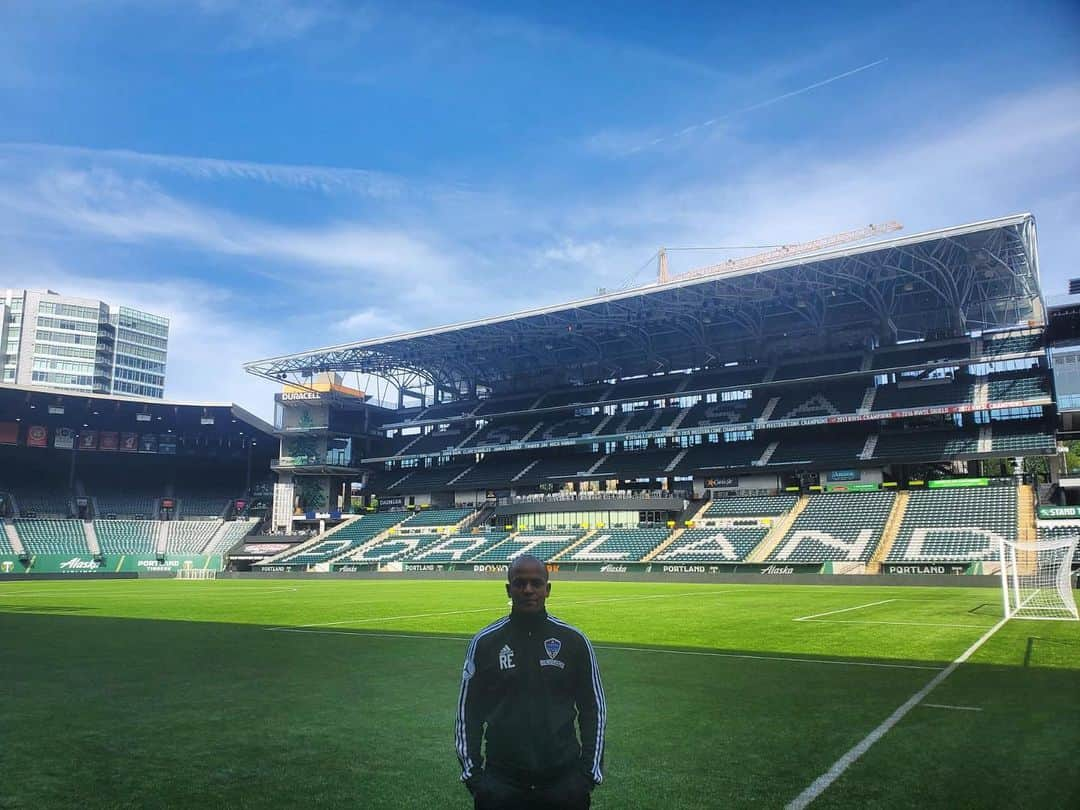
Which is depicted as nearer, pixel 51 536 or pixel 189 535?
pixel 51 536

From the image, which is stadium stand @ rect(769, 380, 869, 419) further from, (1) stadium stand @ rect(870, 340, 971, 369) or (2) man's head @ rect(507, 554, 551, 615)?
(2) man's head @ rect(507, 554, 551, 615)

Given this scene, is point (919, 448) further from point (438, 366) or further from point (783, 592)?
point (438, 366)

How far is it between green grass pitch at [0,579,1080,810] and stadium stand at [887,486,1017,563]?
98.4 ft

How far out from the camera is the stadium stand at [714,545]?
56.4 metres

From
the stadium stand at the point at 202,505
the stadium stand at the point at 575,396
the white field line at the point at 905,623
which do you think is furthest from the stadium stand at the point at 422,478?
the white field line at the point at 905,623

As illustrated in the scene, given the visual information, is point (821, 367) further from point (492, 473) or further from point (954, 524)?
point (492, 473)

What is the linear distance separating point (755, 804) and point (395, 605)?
84.6 feet

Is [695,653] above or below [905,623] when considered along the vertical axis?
above

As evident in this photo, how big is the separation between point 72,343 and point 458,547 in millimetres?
129886

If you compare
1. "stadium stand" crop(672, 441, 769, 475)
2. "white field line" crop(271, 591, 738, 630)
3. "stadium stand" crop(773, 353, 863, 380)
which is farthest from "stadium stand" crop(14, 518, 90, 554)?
"stadium stand" crop(773, 353, 863, 380)

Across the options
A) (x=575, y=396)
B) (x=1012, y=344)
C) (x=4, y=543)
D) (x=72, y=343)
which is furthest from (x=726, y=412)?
(x=72, y=343)

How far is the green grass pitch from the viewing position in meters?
7.33

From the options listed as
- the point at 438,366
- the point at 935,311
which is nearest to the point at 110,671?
the point at 935,311

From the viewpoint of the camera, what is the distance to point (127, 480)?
96500 millimetres
